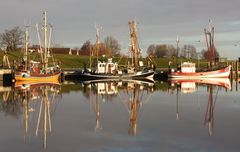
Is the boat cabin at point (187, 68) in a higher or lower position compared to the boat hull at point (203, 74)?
higher

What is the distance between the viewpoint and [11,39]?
13538cm

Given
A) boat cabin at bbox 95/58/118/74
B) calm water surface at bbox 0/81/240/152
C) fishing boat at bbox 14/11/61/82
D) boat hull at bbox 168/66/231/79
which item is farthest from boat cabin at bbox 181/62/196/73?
calm water surface at bbox 0/81/240/152

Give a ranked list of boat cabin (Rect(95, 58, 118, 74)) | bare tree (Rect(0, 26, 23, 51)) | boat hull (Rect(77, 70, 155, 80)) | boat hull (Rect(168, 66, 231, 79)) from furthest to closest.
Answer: bare tree (Rect(0, 26, 23, 51)) → boat hull (Rect(168, 66, 231, 79)) → boat cabin (Rect(95, 58, 118, 74)) → boat hull (Rect(77, 70, 155, 80))

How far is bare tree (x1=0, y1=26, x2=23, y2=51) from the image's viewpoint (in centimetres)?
13362

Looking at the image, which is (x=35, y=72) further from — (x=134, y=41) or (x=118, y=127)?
(x=118, y=127)

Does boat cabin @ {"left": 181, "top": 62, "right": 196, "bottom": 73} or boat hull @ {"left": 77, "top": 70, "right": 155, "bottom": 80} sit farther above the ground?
boat cabin @ {"left": 181, "top": 62, "right": 196, "bottom": 73}

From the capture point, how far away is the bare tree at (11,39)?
133625 millimetres

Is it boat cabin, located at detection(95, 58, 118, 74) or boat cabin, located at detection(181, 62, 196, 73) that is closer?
boat cabin, located at detection(95, 58, 118, 74)

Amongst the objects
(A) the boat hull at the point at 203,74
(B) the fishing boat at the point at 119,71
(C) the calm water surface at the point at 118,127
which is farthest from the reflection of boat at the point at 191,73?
(C) the calm water surface at the point at 118,127

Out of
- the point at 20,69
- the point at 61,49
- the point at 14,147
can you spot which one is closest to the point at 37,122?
the point at 14,147

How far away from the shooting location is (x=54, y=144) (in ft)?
60.3

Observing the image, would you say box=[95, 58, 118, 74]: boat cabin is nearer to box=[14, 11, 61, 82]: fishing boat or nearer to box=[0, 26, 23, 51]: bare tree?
box=[14, 11, 61, 82]: fishing boat

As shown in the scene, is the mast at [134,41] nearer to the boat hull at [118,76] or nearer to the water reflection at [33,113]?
the boat hull at [118,76]

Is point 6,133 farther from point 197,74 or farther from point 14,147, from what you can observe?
point 197,74
